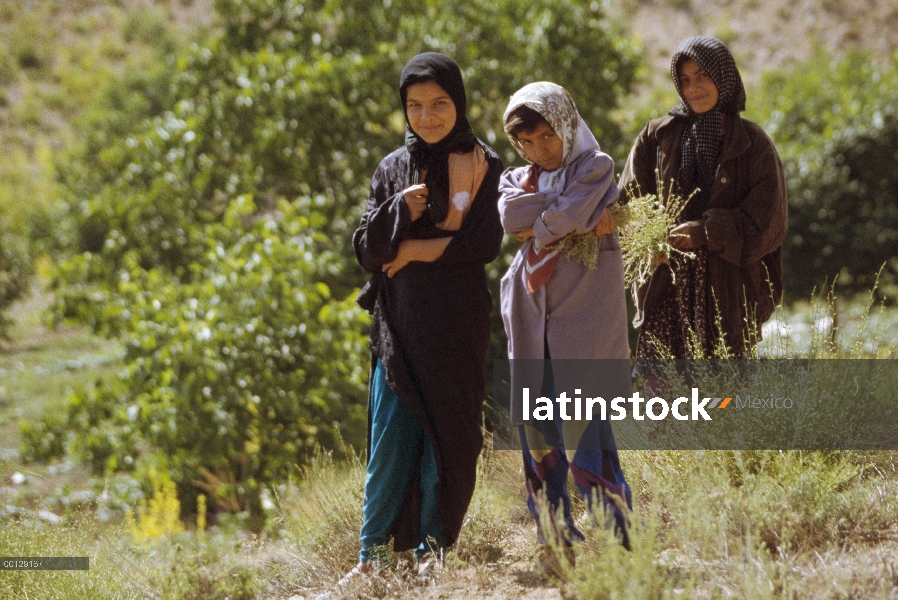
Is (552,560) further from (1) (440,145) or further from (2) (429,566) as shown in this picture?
(1) (440,145)

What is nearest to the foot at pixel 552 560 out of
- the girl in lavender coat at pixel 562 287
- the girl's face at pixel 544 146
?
the girl in lavender coat at pixel 562 287

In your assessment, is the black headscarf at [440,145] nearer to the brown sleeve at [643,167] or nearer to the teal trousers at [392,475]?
the teal trousers at [392,475]

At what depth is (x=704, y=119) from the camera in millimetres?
3520

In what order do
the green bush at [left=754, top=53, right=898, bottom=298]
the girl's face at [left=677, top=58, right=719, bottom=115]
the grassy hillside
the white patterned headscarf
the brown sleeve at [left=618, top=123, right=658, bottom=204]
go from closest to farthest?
the grassy hillside, the white patterned headscarf, the girl's face at [left=677, top=58, right=719, bottom=115], the brown sleeve at [left=618, top=123, right=658, bottom=204], the green bush at [left=754, top=53, right=898, bottom=298]

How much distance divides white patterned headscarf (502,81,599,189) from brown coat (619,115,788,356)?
661mm

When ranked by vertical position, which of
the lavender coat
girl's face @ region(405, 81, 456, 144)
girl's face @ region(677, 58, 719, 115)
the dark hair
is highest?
girl's face @ region(677, 58, 719, 115)

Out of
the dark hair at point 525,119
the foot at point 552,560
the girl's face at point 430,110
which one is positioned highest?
the girl's face at point 430,110

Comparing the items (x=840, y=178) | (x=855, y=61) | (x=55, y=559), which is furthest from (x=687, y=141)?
(x=855, y=61)

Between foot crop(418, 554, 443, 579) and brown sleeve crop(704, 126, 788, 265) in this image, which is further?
brown sleeve crop(704, 126, 788, 265)

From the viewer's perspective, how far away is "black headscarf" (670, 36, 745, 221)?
134 inches

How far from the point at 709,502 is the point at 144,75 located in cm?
2082

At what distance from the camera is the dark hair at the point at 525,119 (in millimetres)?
2871

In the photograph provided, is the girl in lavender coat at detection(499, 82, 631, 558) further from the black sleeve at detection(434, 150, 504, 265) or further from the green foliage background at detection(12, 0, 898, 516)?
the green foliage background at detection(12, 0, 898, 516)

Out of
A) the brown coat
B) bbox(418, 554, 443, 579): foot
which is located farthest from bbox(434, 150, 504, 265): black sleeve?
bbox(418, 554, 443, 579): foot
